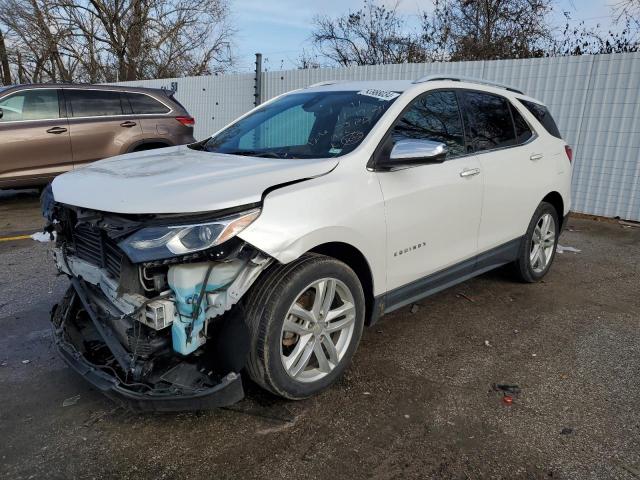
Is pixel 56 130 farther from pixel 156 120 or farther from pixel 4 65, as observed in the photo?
pixel 4 65

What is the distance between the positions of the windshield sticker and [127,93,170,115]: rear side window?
6055 mm

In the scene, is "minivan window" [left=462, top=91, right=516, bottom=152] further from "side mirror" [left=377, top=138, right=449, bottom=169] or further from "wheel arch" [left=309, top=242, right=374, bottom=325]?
"wheel arch" [left=309, top=242, right=374, bottom=325]

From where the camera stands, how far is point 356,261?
9.76 feet

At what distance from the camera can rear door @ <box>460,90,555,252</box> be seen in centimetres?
384

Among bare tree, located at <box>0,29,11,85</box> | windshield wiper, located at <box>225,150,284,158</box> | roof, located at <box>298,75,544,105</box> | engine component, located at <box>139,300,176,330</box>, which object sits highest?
bare tree, located at <box>0,29,11,85</box>

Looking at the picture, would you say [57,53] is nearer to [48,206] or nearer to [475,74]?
[475,74]

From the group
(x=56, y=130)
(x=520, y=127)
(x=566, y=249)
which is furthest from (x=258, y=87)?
(x=520, y=127)

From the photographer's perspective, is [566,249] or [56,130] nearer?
[566,249]

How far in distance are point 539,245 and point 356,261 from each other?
2604mm

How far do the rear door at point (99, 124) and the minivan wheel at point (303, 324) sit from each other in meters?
6.47

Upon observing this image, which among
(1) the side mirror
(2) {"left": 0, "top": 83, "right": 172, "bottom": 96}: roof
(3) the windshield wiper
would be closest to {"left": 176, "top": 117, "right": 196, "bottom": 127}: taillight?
(2) {"left": 0, "top": 83, "right": 172, "bottom": 96}: roof

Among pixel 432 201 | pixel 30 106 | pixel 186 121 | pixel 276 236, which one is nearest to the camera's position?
pixel 276 236

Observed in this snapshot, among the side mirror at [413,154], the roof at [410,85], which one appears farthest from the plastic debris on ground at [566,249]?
the side mirror at [413,154]

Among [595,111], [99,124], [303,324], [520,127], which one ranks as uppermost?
[595,111]
